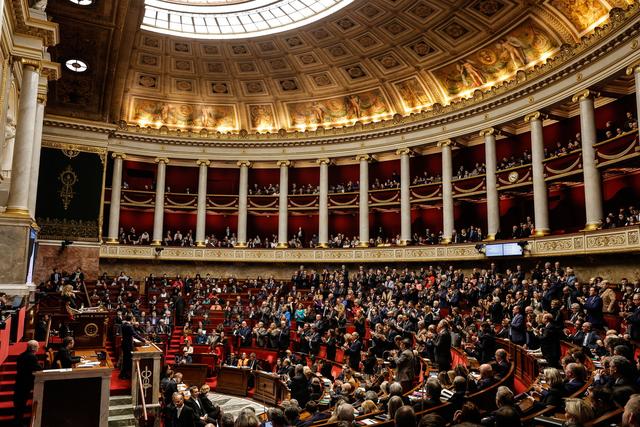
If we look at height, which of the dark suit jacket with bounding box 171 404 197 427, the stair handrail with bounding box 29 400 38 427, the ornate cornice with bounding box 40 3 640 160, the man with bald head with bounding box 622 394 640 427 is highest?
the ornate cornice with bounding box 40 3 640 160

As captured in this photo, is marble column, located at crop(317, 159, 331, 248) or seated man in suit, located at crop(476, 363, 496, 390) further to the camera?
marble column, located at crop(317, 159, 331, 248)

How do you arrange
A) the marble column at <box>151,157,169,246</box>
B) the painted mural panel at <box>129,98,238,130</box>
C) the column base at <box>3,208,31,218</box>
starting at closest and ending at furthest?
the column base at <box>3,208,31,218</box>, the marble column at <box>151,157,169,246</box>, the painted mural panel at <box>129,98,238,130</box>

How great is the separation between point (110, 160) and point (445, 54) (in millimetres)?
20848

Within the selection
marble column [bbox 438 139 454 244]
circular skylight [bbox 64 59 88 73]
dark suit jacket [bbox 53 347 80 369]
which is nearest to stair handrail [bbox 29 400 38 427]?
dark suit jacket [bbox 53 347 80 369]

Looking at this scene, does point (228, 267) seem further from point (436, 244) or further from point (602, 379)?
point (602, 379)

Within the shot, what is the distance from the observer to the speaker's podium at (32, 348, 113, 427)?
318 inches

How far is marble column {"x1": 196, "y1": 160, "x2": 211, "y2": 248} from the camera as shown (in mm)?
30181

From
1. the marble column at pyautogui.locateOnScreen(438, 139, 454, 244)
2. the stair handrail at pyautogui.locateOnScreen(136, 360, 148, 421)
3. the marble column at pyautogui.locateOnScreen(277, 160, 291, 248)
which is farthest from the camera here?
the marble column at pyautogui.locateOnScreen(277, 160, 291, 248)

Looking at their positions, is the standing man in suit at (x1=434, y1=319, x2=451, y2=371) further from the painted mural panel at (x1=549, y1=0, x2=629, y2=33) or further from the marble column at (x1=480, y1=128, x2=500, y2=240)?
the painted mural panel at (x1=549, y1=0, x2=629, y2=33)

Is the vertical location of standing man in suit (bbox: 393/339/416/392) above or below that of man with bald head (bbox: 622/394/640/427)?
below

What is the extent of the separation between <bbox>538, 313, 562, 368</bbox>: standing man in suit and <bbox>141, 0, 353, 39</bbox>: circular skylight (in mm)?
19516

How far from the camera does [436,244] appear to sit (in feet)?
79.9

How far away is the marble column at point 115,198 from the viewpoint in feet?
93.7

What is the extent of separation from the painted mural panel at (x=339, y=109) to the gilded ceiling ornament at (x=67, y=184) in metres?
13.1
